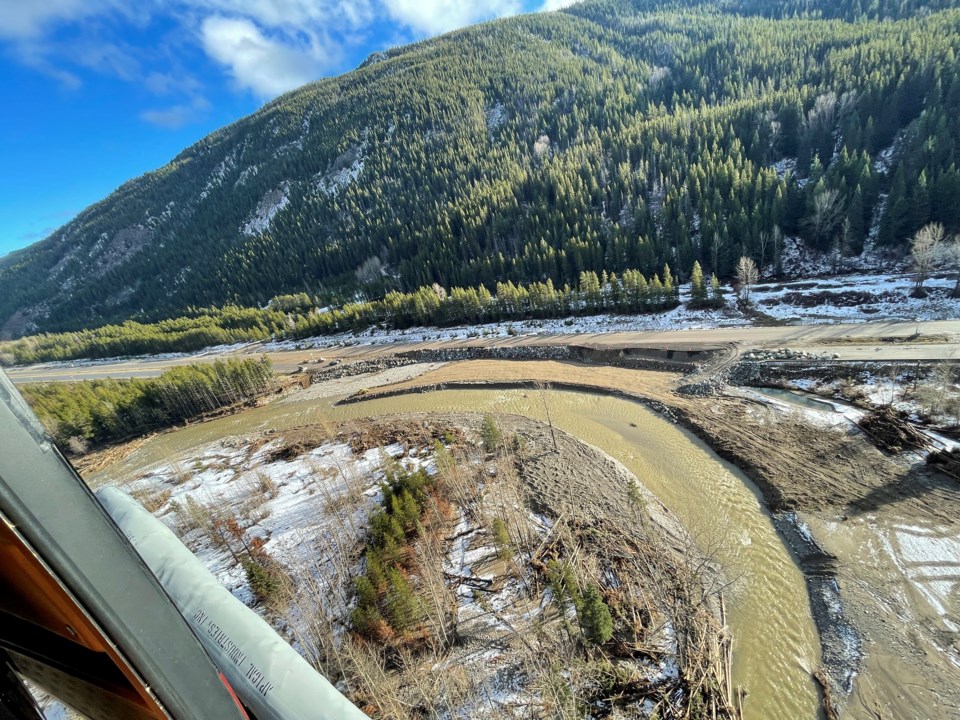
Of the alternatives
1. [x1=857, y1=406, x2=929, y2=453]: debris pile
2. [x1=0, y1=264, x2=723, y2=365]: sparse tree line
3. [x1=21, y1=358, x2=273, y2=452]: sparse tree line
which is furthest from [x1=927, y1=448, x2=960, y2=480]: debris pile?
[x1=21, y1=358, x2=273, y2=452]: sparse tree line

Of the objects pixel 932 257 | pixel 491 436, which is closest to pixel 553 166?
pixel 932 257

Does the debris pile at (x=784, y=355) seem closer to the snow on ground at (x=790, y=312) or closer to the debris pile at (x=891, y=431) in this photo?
the debris pile at (x=891, y=431)

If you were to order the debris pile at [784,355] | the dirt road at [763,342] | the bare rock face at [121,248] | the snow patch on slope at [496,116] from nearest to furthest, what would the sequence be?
the dirt road at [763,342]
the debris pile at [784,355]
the snow patch on slope at [496,116]
the bare rock face at [121,248]

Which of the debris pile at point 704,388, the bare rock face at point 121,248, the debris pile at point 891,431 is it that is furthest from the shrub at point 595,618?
the bare rock face at point 121,248

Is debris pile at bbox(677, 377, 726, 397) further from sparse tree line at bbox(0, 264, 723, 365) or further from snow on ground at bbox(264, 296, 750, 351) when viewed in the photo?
sparse tree line at bbox(0, 264, 723, 365)

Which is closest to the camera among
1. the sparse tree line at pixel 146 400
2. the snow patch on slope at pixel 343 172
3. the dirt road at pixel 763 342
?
the dirt road at pixel 763 342

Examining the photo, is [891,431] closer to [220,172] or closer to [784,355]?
[784,355]

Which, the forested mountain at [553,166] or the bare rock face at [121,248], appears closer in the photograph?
the forested mountain at [553,166]

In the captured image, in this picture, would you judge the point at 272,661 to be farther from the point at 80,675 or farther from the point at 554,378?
the point at 554,378
